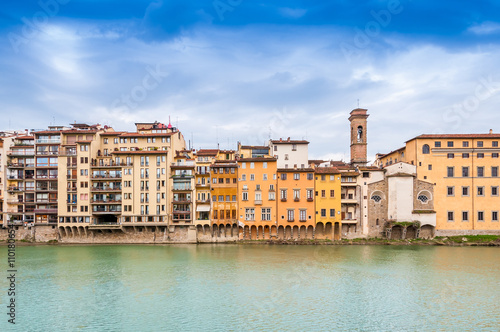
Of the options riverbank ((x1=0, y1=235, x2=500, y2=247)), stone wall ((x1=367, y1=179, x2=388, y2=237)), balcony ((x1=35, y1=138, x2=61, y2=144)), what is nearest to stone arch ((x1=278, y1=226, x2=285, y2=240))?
riverbank ((x1=0, y1=235, x2=500, y2=247))

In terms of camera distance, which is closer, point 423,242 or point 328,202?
point 423,242

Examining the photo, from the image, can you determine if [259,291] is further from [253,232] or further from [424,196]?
[424,196]

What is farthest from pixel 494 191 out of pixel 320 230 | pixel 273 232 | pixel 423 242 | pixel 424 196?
pixel 273 232

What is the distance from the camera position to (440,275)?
1608 inches

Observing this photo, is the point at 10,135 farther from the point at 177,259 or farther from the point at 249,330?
the point at 249,330

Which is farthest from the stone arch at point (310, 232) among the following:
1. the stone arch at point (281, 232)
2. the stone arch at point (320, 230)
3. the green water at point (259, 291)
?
the green water at point (259, 291)

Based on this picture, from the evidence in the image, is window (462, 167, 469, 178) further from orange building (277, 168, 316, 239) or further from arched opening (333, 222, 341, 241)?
orange building (277, 168, 316, 239)

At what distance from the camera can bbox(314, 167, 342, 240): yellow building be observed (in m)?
65.9

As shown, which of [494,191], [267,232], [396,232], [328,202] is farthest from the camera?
[267,232]

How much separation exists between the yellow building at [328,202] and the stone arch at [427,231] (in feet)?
42.4

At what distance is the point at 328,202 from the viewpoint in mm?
66062

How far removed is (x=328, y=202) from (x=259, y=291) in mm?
33381

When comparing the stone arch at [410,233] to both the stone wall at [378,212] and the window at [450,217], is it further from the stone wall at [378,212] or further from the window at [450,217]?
the window at [450,217]

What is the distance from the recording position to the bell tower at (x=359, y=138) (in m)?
75.0
